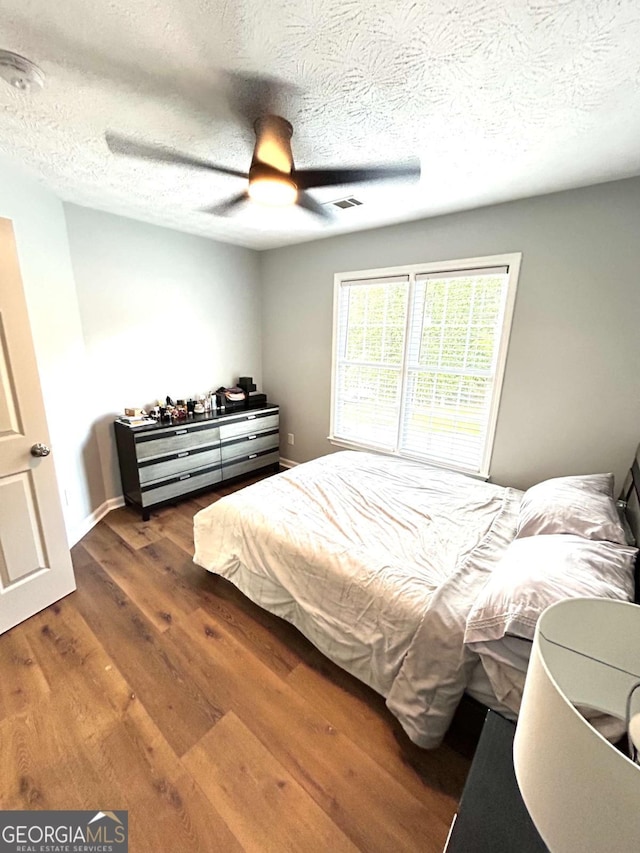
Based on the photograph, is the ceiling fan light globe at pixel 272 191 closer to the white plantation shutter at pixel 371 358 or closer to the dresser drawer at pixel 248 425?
the white plantation shutter at pixel 371 358

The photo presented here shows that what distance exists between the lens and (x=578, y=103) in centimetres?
136

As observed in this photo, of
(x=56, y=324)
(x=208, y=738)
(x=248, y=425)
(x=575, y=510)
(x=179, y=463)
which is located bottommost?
(x=208, y=738)

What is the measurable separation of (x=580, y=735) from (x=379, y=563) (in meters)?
1.20

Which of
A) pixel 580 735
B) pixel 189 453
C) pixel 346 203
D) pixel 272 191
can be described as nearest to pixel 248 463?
pixel 189 453

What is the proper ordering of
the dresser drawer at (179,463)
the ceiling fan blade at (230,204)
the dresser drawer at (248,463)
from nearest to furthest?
the ceiling fan blade at (230,204)
the dresser drawer at (179,463)
the dresser drawer at (248,463)

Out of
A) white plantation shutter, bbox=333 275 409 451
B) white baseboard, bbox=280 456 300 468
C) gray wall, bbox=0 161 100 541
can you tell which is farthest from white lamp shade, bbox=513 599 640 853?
white baseboard, bbox=280 456 300 468

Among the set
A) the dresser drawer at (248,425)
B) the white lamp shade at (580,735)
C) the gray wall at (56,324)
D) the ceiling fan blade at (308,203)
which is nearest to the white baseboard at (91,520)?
the gray wall at (56,324)

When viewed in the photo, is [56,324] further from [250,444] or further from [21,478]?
[250,444]

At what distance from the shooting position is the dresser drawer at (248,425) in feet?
11.1

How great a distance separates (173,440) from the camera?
2.97m

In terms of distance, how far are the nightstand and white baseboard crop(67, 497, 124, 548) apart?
2785 mm

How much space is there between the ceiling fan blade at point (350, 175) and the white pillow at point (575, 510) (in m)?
1.68

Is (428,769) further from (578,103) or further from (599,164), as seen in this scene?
(599,164)

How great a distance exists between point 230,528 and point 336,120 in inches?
83.3
